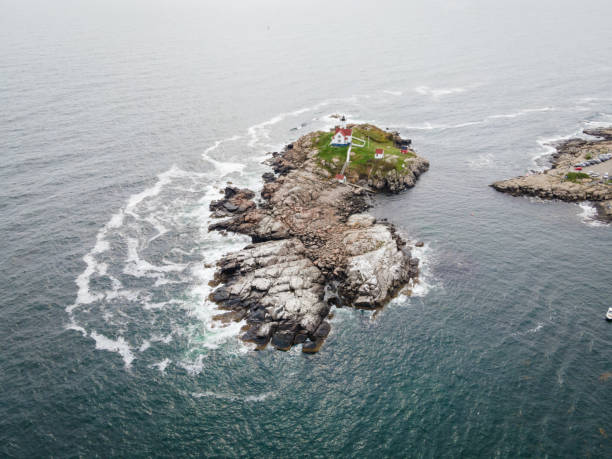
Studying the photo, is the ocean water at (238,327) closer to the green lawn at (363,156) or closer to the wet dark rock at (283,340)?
the wet dark rock at (283,340)

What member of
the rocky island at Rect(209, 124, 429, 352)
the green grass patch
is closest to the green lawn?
the rocky island at Rect(209, 124, 429, 352)

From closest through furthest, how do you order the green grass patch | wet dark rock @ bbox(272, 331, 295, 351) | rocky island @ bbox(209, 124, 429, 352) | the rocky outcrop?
wet dark rock @ bbox(272, 331, 295, 351) < rocky island @ bbox(209, 124, 429, 352) < the green grass patch < the rocky outcrop

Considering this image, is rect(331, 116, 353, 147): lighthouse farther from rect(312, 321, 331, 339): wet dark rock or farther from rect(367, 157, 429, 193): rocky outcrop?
rect(312, 321, 331, 339): wet dark rock

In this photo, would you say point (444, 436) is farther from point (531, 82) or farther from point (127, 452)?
point (531, 82)

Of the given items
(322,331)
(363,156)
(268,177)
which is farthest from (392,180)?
(322,331)

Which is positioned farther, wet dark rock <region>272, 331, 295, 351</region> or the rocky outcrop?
the rocky outcrop

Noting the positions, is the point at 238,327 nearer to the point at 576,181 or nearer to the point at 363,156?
the point at 363,156

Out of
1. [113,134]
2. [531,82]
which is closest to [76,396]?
[113,134]
